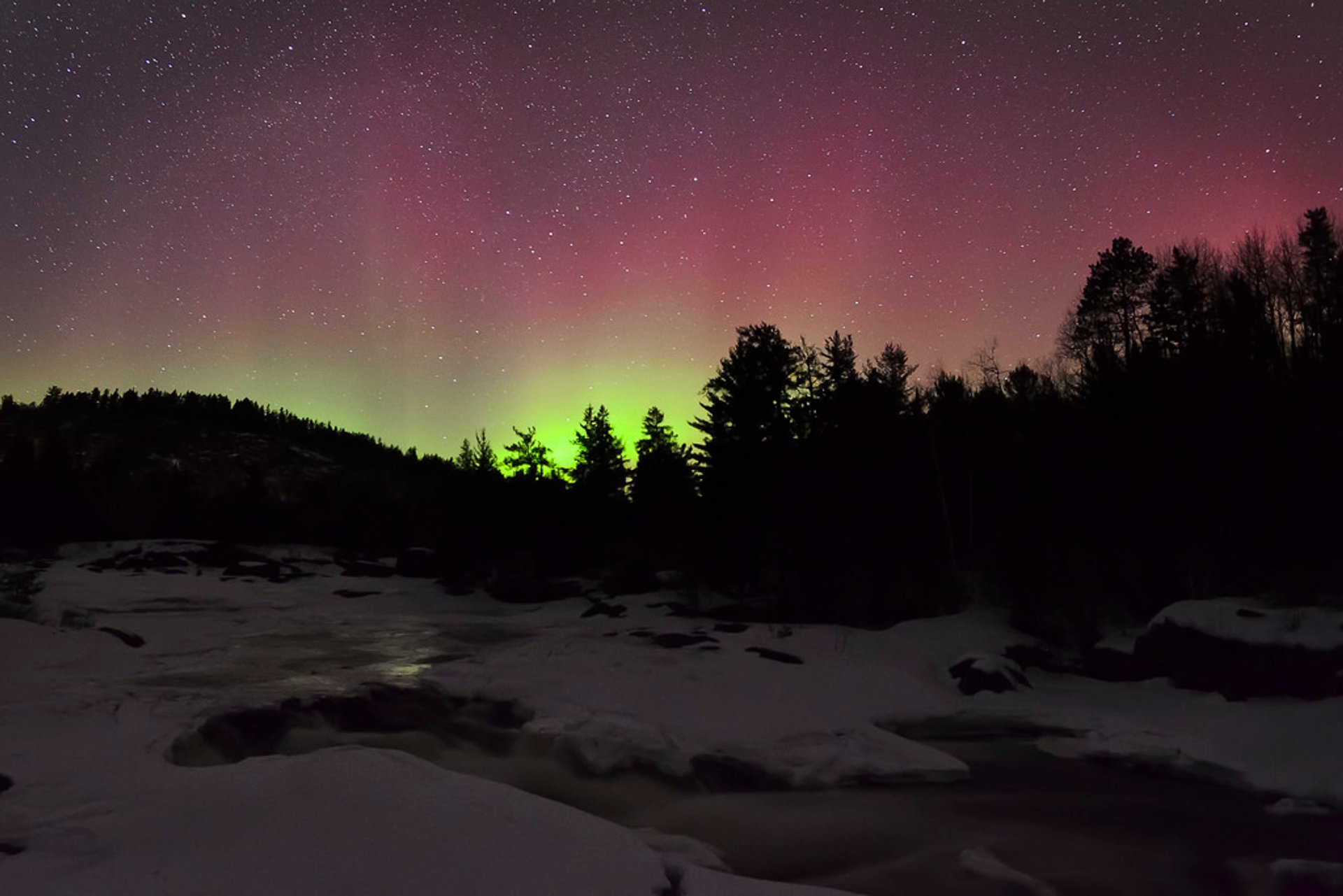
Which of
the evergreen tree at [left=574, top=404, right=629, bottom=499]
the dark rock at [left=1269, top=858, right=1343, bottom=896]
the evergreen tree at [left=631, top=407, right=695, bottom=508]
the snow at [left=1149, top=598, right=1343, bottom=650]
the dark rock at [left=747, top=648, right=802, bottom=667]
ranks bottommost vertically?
the dark rock at [left=1269, top=858, right=1343, bottom=896]

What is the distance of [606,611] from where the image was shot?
32.3 m

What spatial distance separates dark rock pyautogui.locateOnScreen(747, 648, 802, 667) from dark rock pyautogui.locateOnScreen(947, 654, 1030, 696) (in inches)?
135

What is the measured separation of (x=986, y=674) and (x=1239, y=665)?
448 centimetres

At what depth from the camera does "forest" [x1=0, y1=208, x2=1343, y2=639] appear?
21.6 m

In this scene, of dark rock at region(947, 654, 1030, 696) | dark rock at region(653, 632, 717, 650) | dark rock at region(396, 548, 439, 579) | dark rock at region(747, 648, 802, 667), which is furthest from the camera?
dark rock at region(396, 548, 439, 579)

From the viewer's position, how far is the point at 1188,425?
22328mm

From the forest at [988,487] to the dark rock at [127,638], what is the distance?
19.1 meters

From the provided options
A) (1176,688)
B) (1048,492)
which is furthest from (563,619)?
(1176,688)

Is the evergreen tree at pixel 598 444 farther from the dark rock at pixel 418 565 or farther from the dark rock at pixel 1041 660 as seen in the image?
the dark rock at pixel 1041 660

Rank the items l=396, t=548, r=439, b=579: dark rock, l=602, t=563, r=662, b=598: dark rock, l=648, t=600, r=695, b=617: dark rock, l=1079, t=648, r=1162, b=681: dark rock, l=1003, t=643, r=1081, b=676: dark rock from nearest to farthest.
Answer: l=1079, t=648, r=1162, b=681: dark rock → l=1003, t=643, r=1081, b=676: dark rock → l=648, t=600, r=695, b=617: dark rock → l=602, t=563, r=662, b=598: dark rock → l=396, t=548, r=439, b=579: dark rock

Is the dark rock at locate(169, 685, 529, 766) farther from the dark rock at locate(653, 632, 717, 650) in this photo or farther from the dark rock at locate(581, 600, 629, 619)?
the dark rock at locate(581, 600, 629, 619)

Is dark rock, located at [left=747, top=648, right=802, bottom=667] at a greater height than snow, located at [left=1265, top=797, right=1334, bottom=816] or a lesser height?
greater

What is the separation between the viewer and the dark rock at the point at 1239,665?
45.5ft

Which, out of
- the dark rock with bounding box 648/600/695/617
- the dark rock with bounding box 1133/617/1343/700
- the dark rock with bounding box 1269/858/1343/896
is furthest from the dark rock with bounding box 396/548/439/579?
the dark rock with bounding box 1269/858/1343/896
